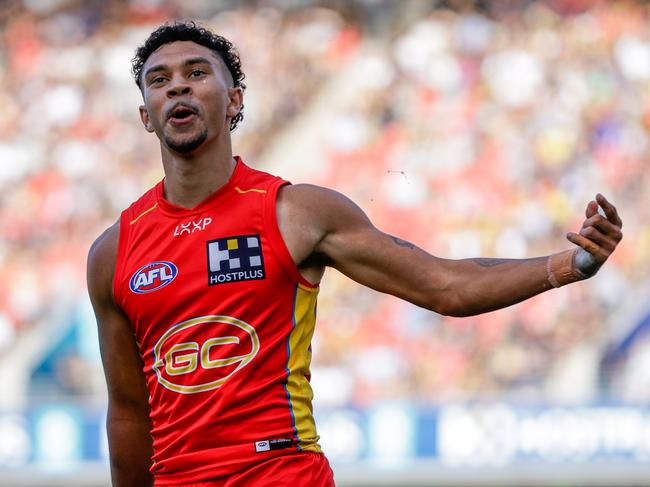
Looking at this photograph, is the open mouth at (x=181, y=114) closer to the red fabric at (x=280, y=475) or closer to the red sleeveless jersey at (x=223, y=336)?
the red sleeveless jersey at (x=223, y=336)

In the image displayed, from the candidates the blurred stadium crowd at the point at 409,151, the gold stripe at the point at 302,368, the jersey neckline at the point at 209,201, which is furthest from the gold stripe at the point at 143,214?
the blurred stadium crowd at the point at 409,151

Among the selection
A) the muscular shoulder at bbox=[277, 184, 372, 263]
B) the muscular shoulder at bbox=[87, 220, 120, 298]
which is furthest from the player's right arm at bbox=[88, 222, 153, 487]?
the muscular shoulder at bbox=[277, 184, 372, 263]

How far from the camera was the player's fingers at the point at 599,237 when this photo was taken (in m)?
3.12

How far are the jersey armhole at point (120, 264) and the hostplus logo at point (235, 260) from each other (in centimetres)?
32

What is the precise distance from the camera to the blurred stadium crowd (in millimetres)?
11477

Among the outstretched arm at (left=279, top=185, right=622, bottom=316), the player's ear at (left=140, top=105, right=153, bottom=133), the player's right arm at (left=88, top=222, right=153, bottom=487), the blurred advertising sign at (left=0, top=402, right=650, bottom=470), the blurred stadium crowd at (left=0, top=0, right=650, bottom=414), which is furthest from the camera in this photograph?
the blurred stadium crowd at (left=0, top=0, right=650, bottom=414)

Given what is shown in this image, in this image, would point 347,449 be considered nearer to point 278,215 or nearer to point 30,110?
point 30,110

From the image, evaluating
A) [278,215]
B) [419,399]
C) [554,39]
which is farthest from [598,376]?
[278,215]

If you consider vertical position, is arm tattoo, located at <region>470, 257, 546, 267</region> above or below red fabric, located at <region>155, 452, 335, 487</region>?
above

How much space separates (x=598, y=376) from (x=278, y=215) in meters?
8.38

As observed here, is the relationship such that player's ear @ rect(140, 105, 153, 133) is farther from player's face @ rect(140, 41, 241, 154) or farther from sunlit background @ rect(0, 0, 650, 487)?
sunlit background @ rect(0, 0, 650, 487)

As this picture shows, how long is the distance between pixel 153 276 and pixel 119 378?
18.2 inches

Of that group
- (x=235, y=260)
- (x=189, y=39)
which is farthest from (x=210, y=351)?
(x=189, y=39)

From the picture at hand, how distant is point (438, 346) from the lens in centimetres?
1148
